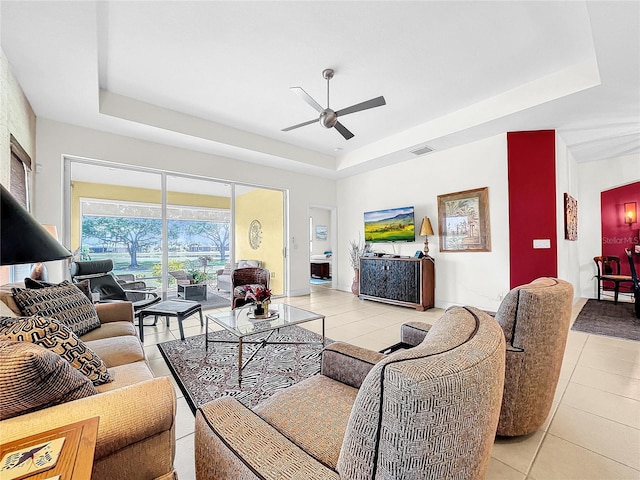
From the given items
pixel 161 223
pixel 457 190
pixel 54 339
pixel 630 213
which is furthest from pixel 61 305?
pixel 630 213

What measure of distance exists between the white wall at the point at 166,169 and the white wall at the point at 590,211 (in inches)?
209

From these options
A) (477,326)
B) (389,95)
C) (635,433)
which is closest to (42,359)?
(477,326)

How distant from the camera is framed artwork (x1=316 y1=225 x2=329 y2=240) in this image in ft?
33.3

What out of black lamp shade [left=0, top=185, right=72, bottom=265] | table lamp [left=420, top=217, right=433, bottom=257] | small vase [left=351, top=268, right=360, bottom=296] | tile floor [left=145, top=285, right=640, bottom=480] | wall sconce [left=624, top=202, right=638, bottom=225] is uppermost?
wall sconce [left=624, top=202, right=638, bottom=225]

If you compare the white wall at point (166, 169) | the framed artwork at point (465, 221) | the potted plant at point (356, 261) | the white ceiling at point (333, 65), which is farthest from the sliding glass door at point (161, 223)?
the framed artwork at point (465, 221)

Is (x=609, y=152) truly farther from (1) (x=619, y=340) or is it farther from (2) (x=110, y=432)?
(2) (x=110, y=432)

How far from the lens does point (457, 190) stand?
488 cm

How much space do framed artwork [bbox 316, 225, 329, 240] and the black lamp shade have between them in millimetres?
9179

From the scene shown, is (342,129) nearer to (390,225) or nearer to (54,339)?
(390,225)

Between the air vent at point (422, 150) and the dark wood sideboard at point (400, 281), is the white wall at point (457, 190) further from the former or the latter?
the dark wood sideboard at point (400, 281)

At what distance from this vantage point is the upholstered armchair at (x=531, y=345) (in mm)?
1451

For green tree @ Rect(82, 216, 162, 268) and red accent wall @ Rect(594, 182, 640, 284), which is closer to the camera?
green tree @ Rect(82, 216, 162, 268)

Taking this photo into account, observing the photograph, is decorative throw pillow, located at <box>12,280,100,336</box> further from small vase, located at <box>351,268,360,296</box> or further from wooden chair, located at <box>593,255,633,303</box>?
wooden chair, located at <box>593,255,633,303</box>

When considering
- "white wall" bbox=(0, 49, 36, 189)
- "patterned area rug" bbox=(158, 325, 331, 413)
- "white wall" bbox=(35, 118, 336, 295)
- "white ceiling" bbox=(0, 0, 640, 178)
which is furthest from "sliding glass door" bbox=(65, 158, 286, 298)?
"patterned area rug" bbox=(158, 325, 331, 413)
